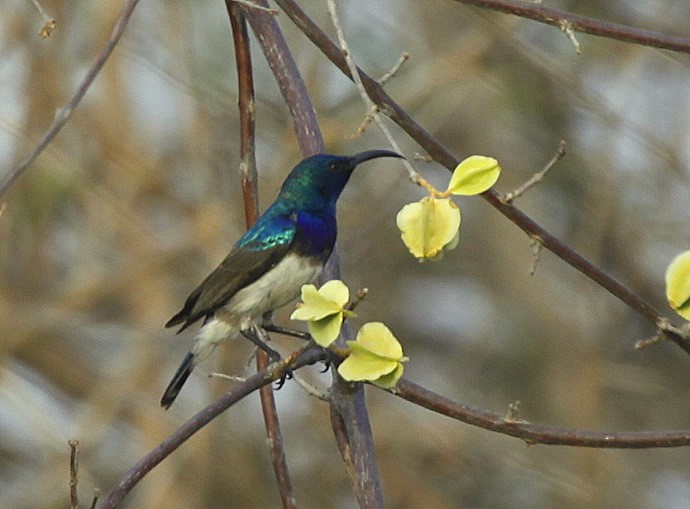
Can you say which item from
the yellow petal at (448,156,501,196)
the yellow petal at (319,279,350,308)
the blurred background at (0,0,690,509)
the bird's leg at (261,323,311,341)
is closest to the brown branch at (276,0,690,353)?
the yellow petal at (448,156,501,196)

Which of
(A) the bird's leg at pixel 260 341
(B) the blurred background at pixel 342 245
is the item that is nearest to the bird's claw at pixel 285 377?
(A) the bird's leg at pixel 260 341

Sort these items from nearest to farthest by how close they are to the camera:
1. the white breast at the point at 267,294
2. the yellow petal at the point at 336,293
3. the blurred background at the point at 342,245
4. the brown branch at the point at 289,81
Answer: the yellow petal at the point at 336,293 < the brown branch at the point at 289,81 < the white breast at the point at 267,294 < the blurred background at the point at 342,245

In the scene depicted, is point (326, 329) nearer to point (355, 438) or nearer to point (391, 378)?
point (391, 378)

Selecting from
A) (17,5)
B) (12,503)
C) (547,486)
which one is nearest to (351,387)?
(17,5)

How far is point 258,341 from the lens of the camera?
329 centimetres

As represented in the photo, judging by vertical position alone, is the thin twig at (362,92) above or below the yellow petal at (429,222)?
above

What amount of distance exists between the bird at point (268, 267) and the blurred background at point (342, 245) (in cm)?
204

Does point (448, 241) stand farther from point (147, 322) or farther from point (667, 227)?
point (667, 227)

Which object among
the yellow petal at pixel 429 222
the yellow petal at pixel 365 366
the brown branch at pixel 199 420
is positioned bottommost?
the brown branch at pixel 199 420

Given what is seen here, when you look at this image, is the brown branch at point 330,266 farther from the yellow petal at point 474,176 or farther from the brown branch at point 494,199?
the yellow petal at point 474,176

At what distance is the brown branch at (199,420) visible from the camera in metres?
2.08

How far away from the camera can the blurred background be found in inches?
232

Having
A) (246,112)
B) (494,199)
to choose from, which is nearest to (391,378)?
(494,199)

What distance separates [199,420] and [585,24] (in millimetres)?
952
